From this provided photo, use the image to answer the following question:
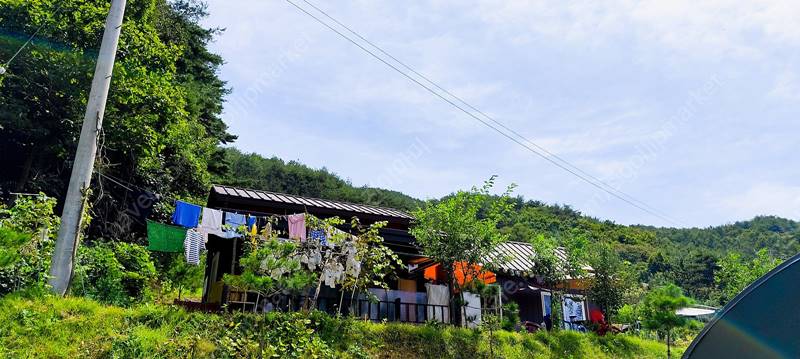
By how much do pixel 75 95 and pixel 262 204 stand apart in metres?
7.93

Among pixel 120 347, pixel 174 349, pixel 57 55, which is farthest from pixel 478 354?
pixel 57 55

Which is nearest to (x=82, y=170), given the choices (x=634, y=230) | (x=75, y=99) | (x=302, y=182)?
(x=75, y=99)

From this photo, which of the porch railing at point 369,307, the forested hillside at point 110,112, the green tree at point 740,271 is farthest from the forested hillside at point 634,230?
the porch railing at point 369,307

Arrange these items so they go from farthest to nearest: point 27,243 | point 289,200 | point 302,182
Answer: point 302,182
point 289,200
point 27,243

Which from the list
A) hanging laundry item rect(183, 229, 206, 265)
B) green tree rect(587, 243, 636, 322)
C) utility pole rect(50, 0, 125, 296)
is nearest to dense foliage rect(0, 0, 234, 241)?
hanging laundry item rect(183, 229, 206, 265)

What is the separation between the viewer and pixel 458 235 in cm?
1295

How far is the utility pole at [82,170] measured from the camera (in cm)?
895

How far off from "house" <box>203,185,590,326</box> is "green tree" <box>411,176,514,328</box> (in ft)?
2.35

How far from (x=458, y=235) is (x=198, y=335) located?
265 inches

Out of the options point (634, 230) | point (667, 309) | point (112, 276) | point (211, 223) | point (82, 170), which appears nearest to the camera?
point (82, 170)

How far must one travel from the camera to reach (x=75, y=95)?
16375mm

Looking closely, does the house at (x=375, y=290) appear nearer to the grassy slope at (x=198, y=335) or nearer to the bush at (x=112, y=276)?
the grassy slope at (x=198, y=335)

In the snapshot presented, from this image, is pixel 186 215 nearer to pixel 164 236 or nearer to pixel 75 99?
pixel 164 236

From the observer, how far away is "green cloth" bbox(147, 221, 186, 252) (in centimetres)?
1220
